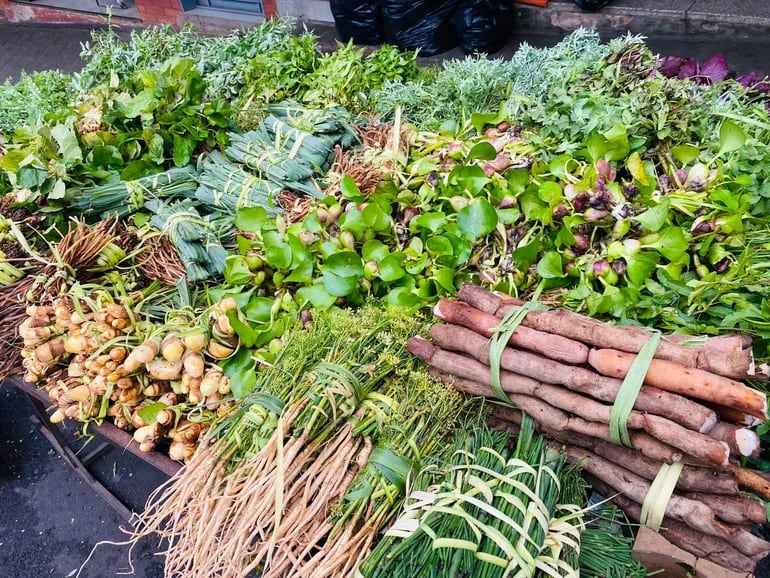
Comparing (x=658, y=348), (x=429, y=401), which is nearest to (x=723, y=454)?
(x=658, y=348)

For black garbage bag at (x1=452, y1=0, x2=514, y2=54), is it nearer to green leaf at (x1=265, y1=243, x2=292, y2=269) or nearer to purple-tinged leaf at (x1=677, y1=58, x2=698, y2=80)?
purple-tinged leaf at (x1=677, y1=58, x2=698, y2=80)

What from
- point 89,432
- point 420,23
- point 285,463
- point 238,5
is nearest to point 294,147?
point 285,463

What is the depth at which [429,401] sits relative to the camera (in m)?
1.57

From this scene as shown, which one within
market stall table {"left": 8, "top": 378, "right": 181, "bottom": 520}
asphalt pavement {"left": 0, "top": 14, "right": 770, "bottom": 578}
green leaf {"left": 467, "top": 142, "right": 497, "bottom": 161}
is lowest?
asphalt pavement {"left": 0, "top": 14, "right": 770, "bottom": 578}

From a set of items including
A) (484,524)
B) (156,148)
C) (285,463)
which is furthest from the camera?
(156,148)

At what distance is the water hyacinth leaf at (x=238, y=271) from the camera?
203 centimetres

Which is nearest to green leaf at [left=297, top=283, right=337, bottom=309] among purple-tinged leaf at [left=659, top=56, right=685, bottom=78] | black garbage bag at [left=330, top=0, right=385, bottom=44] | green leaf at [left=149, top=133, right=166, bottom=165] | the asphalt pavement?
green leaf at [left=149, top=133, right=166, bottom=165]

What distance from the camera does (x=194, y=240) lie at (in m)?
2.30

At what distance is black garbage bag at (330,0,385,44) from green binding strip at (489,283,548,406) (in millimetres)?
4909

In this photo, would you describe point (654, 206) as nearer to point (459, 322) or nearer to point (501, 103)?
point (459, 322)

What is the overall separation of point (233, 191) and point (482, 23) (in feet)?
12.9

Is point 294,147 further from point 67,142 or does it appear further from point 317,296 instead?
point 67,142

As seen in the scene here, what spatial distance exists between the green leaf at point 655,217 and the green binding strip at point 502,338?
473mm

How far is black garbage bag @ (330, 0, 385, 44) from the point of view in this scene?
563 centimetres
